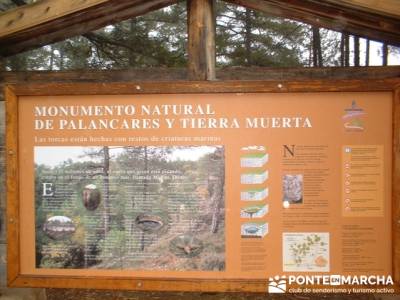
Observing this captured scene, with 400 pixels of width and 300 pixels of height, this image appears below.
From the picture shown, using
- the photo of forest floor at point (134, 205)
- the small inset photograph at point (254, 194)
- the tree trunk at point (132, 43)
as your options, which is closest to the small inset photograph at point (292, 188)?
the small inset photograph at point (254, 194)

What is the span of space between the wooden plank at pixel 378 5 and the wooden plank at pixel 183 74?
3.07ft

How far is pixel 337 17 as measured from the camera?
2529 mm

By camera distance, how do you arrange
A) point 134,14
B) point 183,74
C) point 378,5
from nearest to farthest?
1. point 378,5
2. point 134,14
3. point 183,74

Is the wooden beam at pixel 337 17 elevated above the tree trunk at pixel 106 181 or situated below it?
above

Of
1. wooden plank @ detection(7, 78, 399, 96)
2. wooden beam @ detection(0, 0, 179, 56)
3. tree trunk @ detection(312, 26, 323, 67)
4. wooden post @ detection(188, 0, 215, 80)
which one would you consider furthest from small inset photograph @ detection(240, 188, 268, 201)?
tree trunk @ detection(312, 26, 323, 67)

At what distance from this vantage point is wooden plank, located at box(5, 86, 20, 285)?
2531 millimetres

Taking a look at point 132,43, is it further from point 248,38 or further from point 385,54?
point 385,54

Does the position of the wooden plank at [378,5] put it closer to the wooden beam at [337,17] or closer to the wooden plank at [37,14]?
the wooden beam at [337,17]

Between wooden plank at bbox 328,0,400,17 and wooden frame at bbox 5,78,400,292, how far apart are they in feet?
1.42

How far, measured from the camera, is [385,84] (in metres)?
2.40

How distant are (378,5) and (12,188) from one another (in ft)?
9.04

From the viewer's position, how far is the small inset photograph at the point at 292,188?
8.00 ft

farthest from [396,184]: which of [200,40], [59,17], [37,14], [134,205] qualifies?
[37,14]

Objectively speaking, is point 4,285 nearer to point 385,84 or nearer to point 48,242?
point 48,242
